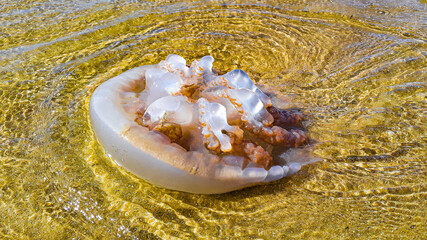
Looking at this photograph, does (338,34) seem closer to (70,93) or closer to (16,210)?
(70,93)

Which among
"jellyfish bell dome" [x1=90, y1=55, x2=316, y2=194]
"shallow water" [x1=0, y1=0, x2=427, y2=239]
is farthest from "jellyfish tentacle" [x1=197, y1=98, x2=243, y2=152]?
"shallow water" [x1=0, y1=0, x2=427, y2=239]

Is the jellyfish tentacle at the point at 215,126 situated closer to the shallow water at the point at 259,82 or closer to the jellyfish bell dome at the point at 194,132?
the jellyfish bell dome at the point at 194,132

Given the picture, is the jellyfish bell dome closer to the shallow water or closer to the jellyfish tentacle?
the jellyfish tentacle

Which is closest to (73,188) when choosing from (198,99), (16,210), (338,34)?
(16,210)

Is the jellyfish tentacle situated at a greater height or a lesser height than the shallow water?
greater

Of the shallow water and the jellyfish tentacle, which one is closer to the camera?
the shallow water

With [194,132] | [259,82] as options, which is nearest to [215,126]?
[194,132]
